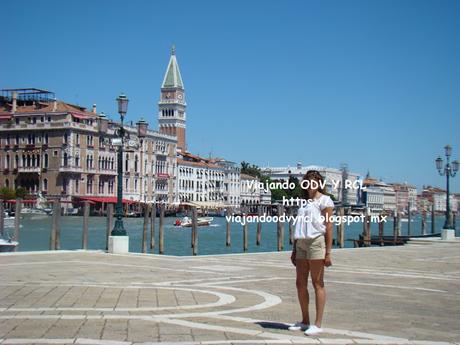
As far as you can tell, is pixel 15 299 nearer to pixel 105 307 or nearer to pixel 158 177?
pixel 105 307

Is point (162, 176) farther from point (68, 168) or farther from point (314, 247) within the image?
point (314, 247)

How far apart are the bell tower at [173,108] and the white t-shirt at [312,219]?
144m

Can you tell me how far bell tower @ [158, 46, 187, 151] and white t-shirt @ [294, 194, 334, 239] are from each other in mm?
144319

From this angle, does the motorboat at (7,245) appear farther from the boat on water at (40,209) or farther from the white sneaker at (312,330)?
the boat on water at (40,209)

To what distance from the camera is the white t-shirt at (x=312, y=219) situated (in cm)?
784

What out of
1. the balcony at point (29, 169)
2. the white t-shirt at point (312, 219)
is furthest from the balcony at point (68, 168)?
the white t-shirt at point (312, 219)

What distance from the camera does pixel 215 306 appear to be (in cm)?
992

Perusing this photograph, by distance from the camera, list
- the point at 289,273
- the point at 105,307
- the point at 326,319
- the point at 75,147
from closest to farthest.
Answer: the point at 326,319, the point at 105,307, the point at 289,273, the point at 75,147

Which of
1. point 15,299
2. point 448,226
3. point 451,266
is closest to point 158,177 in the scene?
point 448,226

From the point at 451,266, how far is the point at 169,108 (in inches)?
5468

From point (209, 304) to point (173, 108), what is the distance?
146175mm

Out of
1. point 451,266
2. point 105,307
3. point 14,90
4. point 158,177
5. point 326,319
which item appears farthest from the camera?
point 158,177

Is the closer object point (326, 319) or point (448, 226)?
point (326, 319)

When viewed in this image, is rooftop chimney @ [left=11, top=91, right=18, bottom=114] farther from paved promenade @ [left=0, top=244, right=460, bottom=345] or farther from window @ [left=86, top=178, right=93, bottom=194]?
paved promenade @ [left=0, top=244, right=460, bottom=345]
